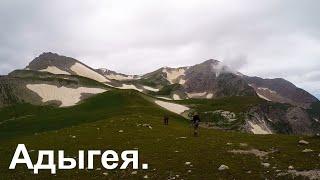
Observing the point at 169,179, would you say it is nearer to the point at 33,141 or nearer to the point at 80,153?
the point at 80,153

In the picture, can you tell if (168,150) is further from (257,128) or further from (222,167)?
(257,128)

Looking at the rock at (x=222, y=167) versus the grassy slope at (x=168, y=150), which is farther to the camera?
the grassy slope at (x=168, y=150)

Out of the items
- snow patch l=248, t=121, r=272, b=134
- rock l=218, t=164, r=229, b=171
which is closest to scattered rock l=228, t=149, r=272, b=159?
rock l=218, t=164, r=229, b=171

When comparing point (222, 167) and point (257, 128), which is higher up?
point (257, 128)

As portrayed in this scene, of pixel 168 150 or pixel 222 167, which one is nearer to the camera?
pixel 222 167

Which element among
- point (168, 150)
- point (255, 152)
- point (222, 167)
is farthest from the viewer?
point (168, 150)

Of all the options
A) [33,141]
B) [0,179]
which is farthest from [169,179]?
[33,141]

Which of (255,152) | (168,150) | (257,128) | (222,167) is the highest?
(257,128)

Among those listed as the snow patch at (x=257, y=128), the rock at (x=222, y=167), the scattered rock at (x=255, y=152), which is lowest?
the rock at (x=222, y=167)

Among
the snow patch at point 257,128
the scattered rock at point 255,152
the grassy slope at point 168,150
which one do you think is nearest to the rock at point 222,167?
the grassy slope at point 168,150

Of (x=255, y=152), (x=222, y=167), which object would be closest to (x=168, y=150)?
(x=255, y=152)

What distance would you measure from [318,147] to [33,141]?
32.6 metres

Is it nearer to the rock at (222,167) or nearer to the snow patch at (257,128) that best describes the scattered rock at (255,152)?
the rock at (222,167)

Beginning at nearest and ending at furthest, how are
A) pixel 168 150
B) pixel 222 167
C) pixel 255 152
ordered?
pixel 222 167 → pixel 255 152 → pixel 168 150
